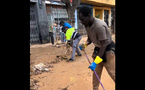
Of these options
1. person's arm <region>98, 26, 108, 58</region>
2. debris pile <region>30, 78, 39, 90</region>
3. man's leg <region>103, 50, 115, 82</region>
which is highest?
person's arm <region>98, 26, 108, 58</region>

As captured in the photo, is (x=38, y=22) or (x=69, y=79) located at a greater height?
(x=38, y=22)

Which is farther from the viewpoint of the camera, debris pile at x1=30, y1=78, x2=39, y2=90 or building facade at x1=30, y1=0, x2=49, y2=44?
building facade at x1=30, y1=0, x2=49, y2=44

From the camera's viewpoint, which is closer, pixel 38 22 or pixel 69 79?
pixel 69 79

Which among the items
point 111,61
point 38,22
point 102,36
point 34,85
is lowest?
point 34,85

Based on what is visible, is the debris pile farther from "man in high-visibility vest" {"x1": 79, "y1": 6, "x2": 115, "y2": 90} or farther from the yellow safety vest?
the yellow safety vest

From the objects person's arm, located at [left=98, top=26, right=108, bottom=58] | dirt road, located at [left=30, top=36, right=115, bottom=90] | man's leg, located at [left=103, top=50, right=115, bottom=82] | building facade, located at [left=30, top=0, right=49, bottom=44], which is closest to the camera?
person's arm, located at [left=98, top=26, right=108, bottom=58]

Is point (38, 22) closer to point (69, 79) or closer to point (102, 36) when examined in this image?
point (69, 79)

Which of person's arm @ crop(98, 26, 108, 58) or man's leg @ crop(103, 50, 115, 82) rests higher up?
person's arm @ crop(98, 26, 108, 58)

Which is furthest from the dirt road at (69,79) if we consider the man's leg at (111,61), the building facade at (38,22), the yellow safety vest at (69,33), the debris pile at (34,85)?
the building facade at (38,22)

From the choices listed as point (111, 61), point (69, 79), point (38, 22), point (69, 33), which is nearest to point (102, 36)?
point (111, 61)

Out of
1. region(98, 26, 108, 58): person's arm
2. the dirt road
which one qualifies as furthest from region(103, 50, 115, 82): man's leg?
the dirt road

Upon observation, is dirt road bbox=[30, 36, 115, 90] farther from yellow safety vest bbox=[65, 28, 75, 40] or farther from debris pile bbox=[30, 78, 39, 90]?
yellow safety vest bbox=[65, 28, 75, 40]

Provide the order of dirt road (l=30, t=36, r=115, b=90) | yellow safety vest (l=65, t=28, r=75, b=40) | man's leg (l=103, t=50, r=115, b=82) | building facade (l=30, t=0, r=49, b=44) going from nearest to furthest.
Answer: man's leg (l=103, t=50, r=115, b=82)
dirt road (l=30, t=36, r=115, b=90)
yellow safety vest (l=65, t=28, r=75, b=40)
building facade (l=30, t=0, r=49, b=44)

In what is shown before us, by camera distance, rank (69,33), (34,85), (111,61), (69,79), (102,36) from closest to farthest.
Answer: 1. (102,36)
2. (111,61)
3. (34,85)
4. (69,79)
5. (69,33)
